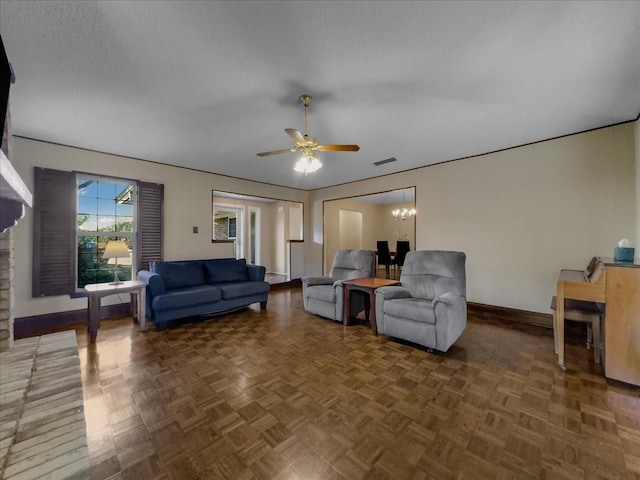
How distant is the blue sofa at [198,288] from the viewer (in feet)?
10.8

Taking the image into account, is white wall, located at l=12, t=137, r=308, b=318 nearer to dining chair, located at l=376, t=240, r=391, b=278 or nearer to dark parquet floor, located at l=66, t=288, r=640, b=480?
dark parquet floor, located at l=66, t=288, r=640, b=480

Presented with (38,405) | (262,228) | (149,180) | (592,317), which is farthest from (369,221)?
(38,405)

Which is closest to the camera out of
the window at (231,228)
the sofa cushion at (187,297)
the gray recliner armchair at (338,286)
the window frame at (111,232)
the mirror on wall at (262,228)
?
the sofa cushion at (187,297)

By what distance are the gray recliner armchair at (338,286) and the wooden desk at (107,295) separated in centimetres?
210

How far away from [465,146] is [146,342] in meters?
4.64

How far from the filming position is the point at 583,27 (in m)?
1.62

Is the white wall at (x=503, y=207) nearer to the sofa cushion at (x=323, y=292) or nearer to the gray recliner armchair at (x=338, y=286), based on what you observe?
the gray recliner armchair at (x=338, y=286)

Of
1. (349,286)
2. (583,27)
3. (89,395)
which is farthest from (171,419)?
(583,27)

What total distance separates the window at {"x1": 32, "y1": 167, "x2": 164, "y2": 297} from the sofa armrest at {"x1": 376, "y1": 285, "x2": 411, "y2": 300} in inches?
123

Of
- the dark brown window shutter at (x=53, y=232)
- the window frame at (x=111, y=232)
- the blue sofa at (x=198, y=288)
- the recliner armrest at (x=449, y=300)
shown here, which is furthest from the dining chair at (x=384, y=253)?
the dark brown window shutter at (x=53, y=232)

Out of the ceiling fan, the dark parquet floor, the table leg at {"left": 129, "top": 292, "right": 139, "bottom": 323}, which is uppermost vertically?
the ceiling fan

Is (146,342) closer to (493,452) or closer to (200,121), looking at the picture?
(200,121)

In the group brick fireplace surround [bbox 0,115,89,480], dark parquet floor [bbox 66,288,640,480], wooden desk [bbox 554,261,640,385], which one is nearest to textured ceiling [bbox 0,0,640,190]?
brick fireplace surround [bbox 0,115,89,480]

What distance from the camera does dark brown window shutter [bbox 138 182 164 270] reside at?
4117 millimetres
